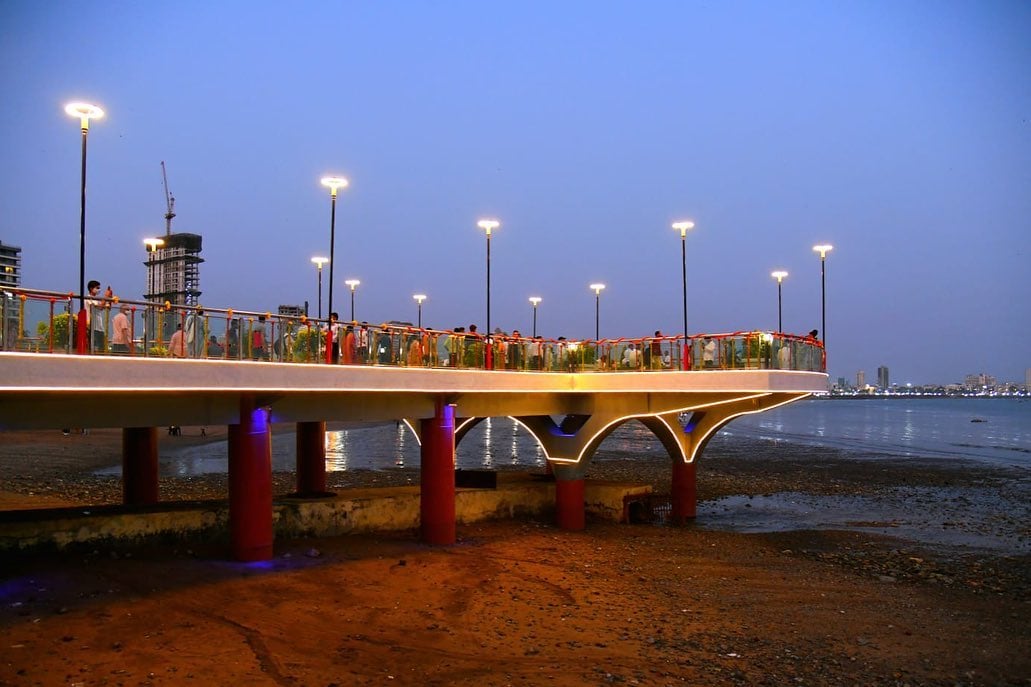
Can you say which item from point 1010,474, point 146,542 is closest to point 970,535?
point 146,542

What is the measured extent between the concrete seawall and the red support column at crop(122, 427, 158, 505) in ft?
11.6

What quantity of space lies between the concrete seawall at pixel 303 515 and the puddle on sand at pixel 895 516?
20.0 ft

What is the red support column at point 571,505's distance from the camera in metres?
30.4

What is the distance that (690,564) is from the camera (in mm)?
24938

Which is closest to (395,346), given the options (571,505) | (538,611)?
(538,611)

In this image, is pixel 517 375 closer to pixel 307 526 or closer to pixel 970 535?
pixel 307 526

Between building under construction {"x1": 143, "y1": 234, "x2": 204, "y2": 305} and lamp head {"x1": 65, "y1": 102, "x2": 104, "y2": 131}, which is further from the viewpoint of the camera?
building under construction {"x1": 143, "y1": 234, "x2": 204, "y2": 305}

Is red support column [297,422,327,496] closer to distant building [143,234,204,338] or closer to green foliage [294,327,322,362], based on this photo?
green foliage [294,327,322,362]

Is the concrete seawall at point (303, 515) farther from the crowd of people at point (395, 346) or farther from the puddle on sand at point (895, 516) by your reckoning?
the puddle on sand at point (895, 516)

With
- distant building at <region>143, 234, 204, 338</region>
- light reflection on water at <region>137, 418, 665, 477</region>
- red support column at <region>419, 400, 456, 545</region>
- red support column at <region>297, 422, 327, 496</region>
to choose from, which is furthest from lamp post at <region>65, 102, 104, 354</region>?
distant building at <region>143, 234, 204, 338</region>

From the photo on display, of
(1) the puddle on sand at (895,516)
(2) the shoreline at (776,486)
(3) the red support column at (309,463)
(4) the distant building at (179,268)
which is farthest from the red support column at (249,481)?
(4) the distant building at (179,268)

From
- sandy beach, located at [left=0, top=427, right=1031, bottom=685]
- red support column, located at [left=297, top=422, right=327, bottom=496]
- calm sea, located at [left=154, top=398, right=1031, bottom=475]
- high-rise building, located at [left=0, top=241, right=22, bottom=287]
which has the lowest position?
calm sea, located at [left=154, top=398, right=1031, bottom=475]

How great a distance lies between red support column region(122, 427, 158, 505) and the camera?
27.1m

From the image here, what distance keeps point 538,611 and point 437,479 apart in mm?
6928
